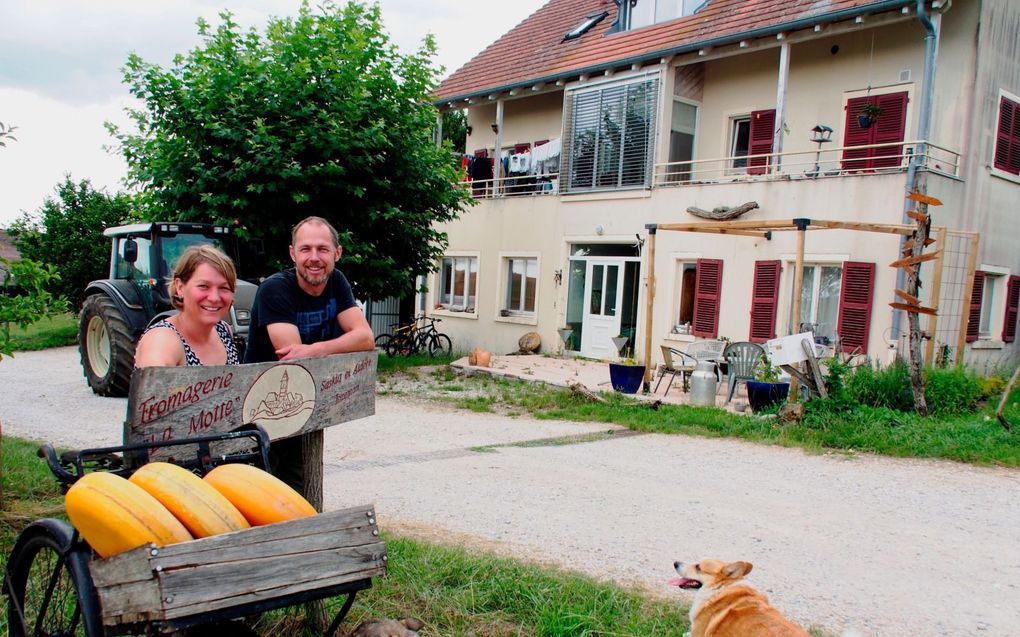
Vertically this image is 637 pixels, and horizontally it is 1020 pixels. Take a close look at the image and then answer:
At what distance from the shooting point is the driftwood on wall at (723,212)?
13.9 metres

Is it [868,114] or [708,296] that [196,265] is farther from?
[868,114]

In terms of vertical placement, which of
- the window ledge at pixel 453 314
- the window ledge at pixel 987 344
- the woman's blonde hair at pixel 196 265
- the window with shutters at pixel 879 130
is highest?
the window with shutters at pixel 879 130

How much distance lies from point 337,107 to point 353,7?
79.8 inches

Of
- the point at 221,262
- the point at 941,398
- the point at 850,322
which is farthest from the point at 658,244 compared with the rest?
the point at 221,262

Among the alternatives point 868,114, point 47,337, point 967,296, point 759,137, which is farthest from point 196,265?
point 47,337

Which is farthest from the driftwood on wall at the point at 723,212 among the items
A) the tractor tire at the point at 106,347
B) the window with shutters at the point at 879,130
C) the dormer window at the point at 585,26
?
the tractor tire at the point at 106,347

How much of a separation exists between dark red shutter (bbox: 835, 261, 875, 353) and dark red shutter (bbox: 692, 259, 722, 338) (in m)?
2.32

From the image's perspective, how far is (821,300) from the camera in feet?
44.6

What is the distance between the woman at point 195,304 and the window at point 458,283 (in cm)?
1691

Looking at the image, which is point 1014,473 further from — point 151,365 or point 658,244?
point 658,244

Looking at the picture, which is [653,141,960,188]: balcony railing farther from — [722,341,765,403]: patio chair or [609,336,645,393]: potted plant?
[609,336,645,393]: potted plant

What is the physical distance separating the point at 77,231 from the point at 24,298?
22.2 metres

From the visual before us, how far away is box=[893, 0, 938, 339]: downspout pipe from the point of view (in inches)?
475

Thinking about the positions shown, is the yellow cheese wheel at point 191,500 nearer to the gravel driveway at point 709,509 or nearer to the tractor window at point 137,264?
the gravel driveway at point 709,509
